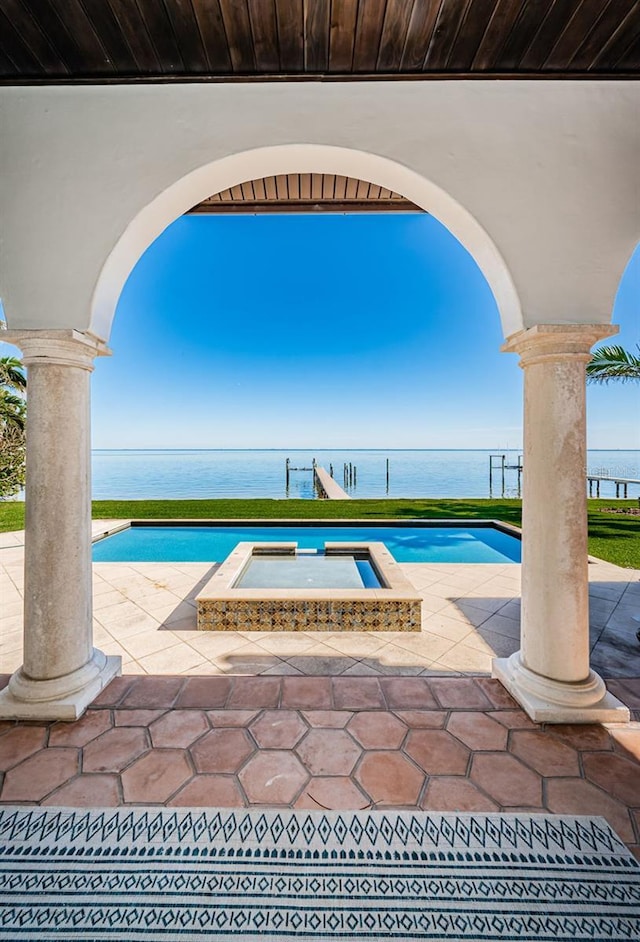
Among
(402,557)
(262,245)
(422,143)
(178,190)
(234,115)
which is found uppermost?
(262,245)

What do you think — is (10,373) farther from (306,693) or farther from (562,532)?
(562,532)

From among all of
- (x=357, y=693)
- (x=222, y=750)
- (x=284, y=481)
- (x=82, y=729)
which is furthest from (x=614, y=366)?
(x=284, y=481)

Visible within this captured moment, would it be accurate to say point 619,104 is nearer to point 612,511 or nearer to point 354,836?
point 354,836

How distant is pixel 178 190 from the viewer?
2406 millimetres

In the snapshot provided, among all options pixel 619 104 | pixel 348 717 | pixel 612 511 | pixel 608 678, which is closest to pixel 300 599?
pixel 348 717

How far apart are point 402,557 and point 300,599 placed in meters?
4.07

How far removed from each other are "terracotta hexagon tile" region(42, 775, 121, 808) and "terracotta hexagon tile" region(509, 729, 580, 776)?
2.00m

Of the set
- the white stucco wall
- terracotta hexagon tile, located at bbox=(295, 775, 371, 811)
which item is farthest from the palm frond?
terracotta hexagon tile, located at bbox=(295, 775, 371, 811)

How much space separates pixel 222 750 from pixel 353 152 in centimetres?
352

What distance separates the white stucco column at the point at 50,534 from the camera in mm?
2297

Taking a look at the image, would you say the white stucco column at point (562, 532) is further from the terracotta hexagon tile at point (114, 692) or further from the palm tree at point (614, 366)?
the palm tree at point (614, 366)

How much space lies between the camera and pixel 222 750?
206 cm

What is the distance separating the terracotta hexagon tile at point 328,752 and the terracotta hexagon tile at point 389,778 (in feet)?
0.23

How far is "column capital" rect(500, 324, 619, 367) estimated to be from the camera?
2.26 meters
